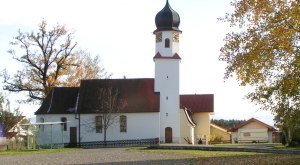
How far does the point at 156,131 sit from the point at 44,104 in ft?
39.7

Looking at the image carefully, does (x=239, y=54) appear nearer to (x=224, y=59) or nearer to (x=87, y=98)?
(x=224, y=59)

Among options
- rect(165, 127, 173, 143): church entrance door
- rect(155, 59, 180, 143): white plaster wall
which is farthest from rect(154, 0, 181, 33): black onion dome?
rect(165, 127, 173, 143): church entrance door

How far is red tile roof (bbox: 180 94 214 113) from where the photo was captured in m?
64.2

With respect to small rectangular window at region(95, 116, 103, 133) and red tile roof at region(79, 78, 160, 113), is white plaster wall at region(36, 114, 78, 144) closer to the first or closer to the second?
red tile roof at region(79, 78, 160, 113)

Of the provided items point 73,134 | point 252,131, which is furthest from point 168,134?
point 252,131

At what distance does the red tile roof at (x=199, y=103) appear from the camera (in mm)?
64188

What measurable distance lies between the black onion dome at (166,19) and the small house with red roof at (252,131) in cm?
2232

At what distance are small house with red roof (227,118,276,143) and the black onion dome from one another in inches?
879

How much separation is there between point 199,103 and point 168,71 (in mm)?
9341

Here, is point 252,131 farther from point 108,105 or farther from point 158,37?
point 108,105

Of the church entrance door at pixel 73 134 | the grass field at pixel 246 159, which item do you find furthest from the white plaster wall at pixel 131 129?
the grass field at pixel 246 159

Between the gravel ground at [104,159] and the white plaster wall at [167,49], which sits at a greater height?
the white plaster wall at [167,49]

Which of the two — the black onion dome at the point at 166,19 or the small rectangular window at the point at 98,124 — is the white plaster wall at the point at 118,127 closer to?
the small rectangular window at the point at 98,124

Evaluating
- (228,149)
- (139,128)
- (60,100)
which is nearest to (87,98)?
(60,100)
